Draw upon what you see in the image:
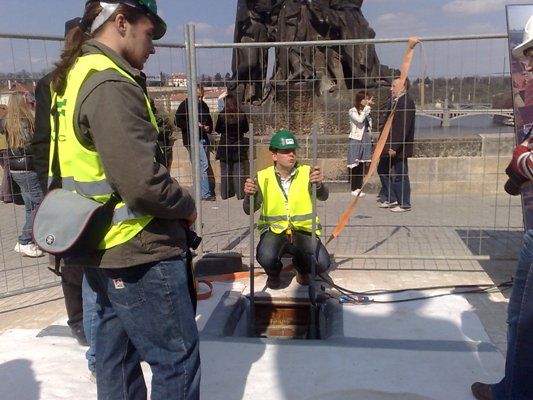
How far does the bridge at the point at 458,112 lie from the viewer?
4.63 metres

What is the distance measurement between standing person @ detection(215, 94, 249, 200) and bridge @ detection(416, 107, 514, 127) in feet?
8.49

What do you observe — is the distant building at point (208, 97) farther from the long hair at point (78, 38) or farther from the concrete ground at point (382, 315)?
the long hair at point (78, 38)

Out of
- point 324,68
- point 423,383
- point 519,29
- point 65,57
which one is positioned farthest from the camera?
point 324,68

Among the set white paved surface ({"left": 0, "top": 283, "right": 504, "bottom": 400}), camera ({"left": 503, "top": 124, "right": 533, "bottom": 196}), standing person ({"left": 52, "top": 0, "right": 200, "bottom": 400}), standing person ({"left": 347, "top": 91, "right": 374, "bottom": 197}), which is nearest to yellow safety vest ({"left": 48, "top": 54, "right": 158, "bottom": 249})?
standing person ({"left": 52, "top": 0, "right": 200, "bottom": 400})

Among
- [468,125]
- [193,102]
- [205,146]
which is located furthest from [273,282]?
[205,146]

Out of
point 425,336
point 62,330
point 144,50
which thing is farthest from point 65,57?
point 425,336

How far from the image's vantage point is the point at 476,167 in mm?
8344

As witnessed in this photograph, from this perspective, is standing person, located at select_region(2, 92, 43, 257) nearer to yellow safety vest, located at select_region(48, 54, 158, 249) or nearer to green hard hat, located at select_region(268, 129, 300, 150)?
green hard hat, located at select_region(268, 129, 300, 150)

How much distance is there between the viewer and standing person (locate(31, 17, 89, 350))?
2.84m

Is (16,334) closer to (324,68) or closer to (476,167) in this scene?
(476,167)

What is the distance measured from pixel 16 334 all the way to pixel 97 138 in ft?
8.59

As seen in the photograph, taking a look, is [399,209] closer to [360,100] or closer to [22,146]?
[360,100]

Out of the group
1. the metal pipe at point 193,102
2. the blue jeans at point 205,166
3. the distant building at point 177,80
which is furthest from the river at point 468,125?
the blue jeans at point 205,166

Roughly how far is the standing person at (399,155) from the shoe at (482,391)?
11.3 ft
